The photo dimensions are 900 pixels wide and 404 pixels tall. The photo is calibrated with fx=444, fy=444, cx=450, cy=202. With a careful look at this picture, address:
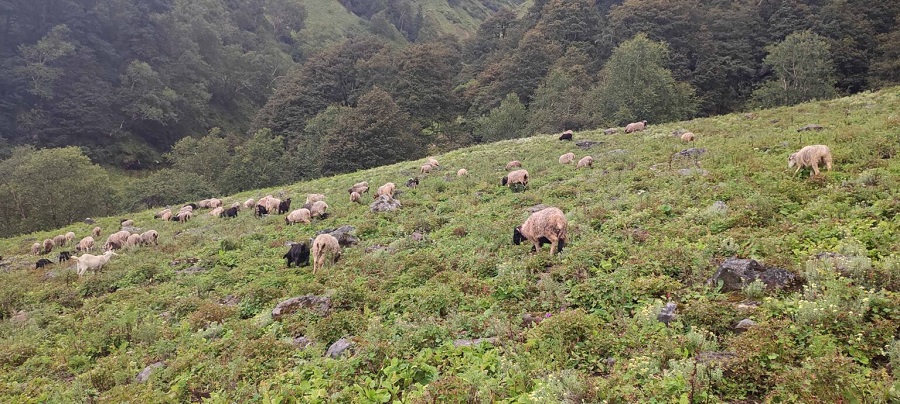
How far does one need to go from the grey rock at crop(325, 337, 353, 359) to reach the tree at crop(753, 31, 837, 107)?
52.6 m

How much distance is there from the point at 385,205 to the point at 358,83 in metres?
62.5

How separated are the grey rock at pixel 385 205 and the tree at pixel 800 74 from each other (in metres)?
44.9

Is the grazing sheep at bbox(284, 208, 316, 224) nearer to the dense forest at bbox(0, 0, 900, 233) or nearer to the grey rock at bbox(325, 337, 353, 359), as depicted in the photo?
the grey rock at bbox(325, 337, 353, 359)

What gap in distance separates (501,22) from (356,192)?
85.5m

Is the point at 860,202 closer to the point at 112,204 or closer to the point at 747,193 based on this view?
the point at 747,193

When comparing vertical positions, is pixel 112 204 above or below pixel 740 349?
below

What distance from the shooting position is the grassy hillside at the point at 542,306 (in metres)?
5.02

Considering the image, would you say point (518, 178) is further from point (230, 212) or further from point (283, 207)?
point (230, 212)

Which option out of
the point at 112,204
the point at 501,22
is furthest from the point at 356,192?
the point at 501,22

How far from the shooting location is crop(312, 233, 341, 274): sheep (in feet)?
41.2

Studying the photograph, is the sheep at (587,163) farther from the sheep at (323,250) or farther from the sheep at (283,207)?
the sheep at (283,207)

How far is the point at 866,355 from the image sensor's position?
15.4 feet

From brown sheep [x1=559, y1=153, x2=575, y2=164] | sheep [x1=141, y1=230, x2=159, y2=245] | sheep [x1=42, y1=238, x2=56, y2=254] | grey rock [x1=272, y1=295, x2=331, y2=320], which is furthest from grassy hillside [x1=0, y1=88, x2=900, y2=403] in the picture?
sheep [x1=42, y1=238, x2=56, y2=254]

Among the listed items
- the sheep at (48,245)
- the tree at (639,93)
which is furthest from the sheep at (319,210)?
the tree at (639,93)
